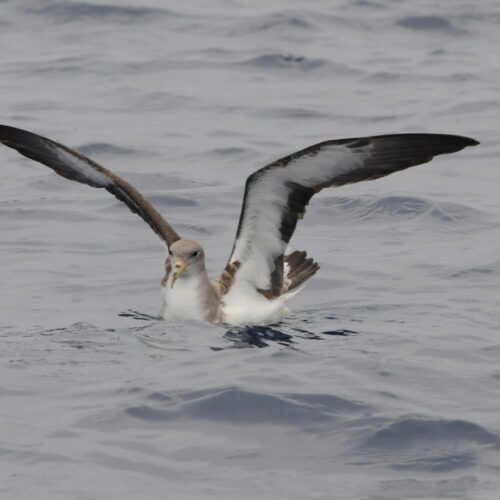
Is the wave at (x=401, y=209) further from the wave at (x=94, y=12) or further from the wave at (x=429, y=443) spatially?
the wave at (x=94, y=12)

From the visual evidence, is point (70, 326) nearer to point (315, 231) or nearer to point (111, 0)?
point (315, 231)

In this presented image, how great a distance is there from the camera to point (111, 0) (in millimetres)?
26516

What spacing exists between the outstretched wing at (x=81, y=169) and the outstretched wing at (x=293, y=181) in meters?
0.82

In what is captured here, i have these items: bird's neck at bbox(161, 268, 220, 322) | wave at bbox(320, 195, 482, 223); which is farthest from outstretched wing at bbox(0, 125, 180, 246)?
wave at bbox(320, 195, 482, 223)

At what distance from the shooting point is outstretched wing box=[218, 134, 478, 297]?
35.8ft

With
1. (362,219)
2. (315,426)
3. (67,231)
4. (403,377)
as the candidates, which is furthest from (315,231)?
(315,426)

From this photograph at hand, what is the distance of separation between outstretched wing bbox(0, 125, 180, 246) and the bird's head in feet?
1.72

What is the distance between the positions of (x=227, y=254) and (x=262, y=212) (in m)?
3.14

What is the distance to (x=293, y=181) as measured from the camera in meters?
11.5

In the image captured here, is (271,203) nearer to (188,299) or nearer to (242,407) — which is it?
(188,299)

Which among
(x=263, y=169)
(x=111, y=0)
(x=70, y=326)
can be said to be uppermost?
(x=111, y=0)

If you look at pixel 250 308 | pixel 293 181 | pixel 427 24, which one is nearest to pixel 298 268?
pixel 250 308

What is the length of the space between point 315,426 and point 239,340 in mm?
2699

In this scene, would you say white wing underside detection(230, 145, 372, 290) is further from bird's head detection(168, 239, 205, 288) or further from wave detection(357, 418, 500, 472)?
wave detection(357, 418, 500, 472)
